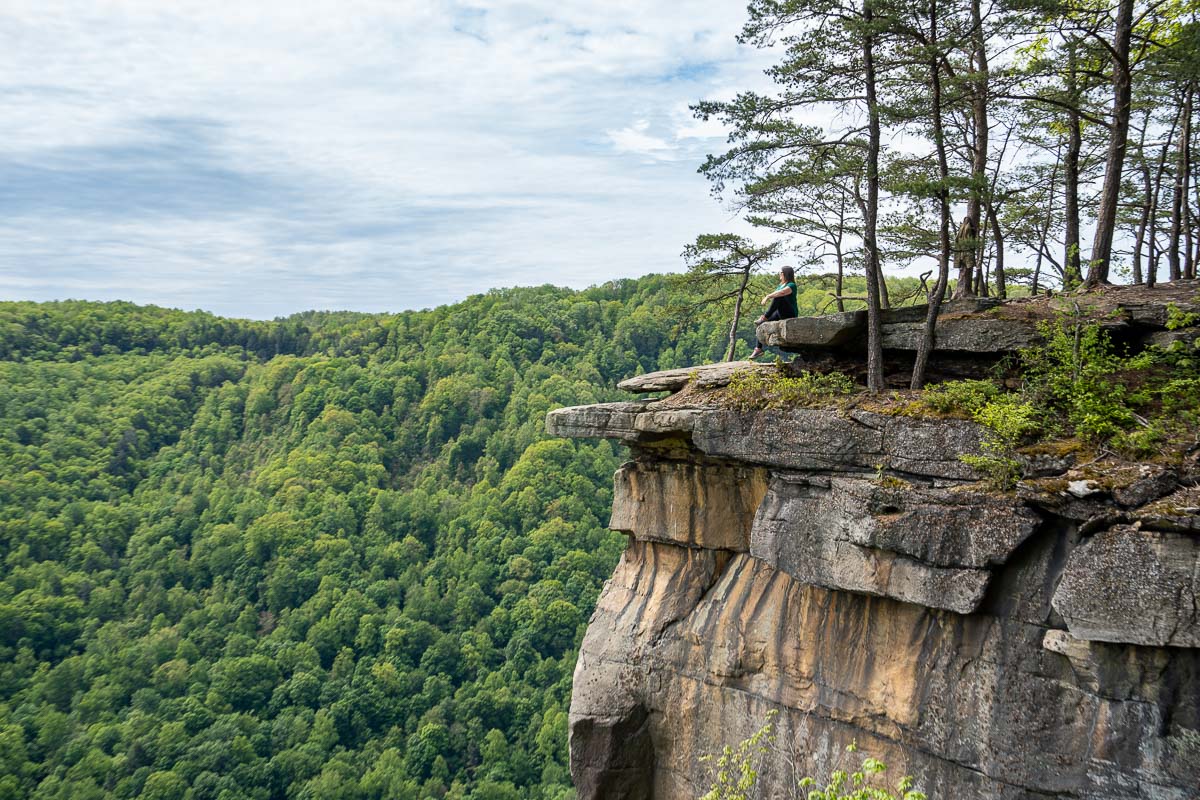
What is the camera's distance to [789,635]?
38.1 ft

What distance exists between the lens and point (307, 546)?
193 feet

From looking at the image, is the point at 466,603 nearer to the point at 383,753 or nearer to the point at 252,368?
the point at 383,753

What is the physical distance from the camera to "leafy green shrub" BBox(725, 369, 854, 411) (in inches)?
455

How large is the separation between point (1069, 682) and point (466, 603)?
49.8 m

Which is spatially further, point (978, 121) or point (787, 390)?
point (978, 121)

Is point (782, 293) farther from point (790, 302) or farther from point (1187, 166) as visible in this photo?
point (1187, 166)

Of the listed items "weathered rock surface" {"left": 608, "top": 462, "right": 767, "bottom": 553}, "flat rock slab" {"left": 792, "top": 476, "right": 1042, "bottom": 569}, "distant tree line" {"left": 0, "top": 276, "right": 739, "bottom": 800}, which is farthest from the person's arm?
"distant tree line" {"left": 0, "top": 276, "right": 739, "bottom": 800}

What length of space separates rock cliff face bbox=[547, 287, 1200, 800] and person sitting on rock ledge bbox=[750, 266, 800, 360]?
1.67 metres

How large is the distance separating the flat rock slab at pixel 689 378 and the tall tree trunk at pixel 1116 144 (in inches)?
217

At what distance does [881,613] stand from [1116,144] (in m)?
7.98

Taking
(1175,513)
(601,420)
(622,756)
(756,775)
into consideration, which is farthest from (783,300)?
(622,756)

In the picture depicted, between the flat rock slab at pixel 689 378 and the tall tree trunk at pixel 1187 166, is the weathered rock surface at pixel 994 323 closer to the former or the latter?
the flat rock slab at pixel 689 378

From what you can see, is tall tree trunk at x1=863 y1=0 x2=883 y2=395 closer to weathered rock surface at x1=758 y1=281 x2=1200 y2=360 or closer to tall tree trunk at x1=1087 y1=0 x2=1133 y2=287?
weathered rock surface at x1=758 y1=281 x2=1200 y2=360

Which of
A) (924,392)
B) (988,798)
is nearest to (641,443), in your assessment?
(924,392)
